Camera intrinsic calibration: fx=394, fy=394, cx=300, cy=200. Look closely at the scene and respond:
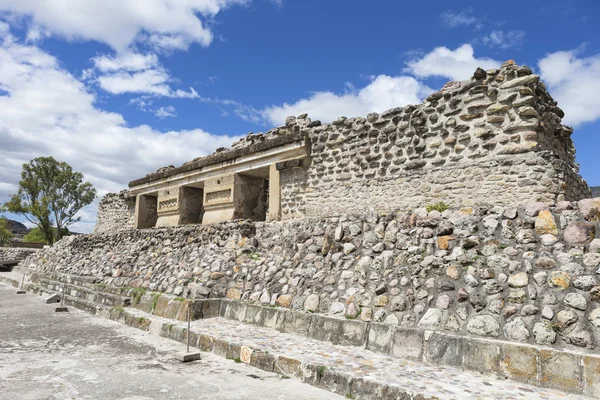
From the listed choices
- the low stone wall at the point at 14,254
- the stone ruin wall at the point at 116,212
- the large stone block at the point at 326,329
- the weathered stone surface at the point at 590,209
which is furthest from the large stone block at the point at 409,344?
the low stone wall at the point at 14,254

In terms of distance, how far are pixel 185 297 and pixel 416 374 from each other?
4.37 m

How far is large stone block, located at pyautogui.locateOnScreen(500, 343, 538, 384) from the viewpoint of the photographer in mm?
3311

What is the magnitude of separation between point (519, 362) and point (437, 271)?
1399 mm

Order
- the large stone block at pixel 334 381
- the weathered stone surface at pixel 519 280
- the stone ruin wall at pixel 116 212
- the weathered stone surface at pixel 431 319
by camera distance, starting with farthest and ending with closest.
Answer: the stone ruin wall at pixel 116 212
the weathered stone surface at pixel 431 319
the weathered stone surface at pixel 519 280
the large stone block at pixel 334 381

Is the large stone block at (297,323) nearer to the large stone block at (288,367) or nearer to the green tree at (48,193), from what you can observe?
the large stone block at (288,367)

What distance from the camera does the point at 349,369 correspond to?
3656 millimetres

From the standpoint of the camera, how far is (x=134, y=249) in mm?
10609

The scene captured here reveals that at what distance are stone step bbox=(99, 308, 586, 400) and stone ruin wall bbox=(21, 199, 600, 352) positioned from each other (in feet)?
1.60

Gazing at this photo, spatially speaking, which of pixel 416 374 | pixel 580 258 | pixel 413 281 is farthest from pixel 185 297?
pixel 580 258

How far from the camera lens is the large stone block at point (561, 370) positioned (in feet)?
10.2

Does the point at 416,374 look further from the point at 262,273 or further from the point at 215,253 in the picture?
the point at 215,253

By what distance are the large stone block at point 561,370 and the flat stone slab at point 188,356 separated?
135 inches

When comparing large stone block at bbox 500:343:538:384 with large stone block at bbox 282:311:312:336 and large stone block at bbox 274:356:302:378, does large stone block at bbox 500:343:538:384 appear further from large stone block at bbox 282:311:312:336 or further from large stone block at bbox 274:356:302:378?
large stone block at bbox 282:311:312:336

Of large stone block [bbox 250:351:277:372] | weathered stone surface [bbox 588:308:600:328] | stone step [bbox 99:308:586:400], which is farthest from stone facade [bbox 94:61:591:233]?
large stone block [bbox 250:351:277:372]
